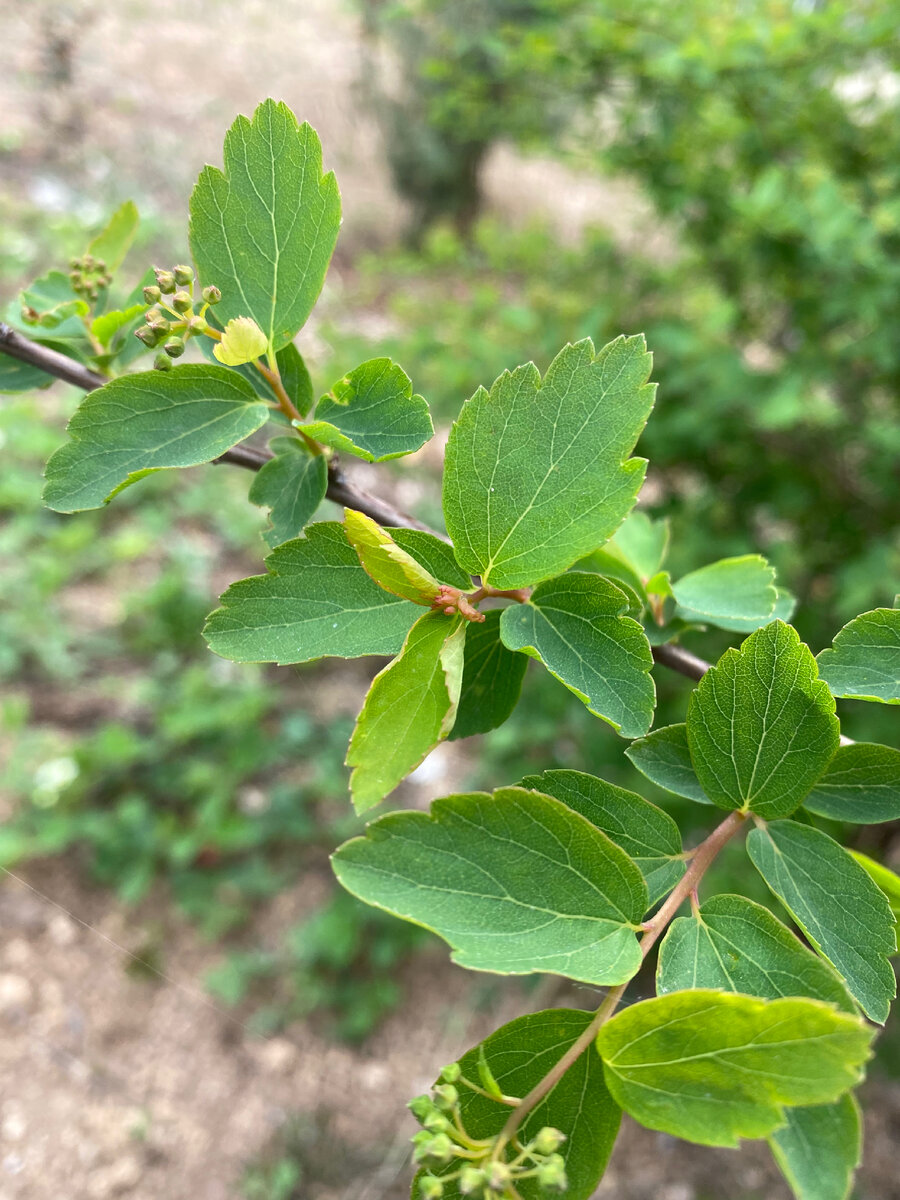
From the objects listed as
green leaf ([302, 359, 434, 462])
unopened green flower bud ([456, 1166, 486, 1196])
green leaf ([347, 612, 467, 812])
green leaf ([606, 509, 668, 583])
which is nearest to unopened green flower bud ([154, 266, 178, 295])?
green leaf ([302, 359, 434, 462])


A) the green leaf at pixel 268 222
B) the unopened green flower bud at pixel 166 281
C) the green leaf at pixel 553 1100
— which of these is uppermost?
the green leaf at pixel 268 222

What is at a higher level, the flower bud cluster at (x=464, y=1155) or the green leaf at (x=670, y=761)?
the green leaf at (x=670, y=761)

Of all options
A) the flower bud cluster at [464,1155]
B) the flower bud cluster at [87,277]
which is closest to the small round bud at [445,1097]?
the flower bud cluster at [464,1155]

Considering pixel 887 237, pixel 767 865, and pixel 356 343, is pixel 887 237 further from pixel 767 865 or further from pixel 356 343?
pixel 767 865

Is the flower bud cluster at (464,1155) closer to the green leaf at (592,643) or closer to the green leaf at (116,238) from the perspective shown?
the green leaf at (592,643)

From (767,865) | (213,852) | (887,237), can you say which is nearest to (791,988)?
(767,865)

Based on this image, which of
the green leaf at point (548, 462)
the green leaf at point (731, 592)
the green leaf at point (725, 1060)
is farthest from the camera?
the green leaf at point (731, 592)

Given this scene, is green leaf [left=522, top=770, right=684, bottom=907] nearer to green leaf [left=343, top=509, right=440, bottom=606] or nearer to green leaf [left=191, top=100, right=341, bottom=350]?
green leaf [left=343, top=509, right=440, bottom=606]

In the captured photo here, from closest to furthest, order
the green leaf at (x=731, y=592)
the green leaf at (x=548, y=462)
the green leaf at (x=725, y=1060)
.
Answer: the green leaf at (x=725, y=1060) < the green leaf at (x=548, y=462) < the green leaf at (x=731, y=592)
